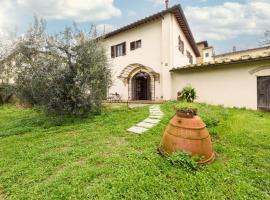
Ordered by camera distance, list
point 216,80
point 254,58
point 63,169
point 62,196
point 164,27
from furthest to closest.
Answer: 1. point 164,27
2. point 216,80
3. point 254,58
4. point 63,169
5. point 62,196

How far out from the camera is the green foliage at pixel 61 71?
7.70 m

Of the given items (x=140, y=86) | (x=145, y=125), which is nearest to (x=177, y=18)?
(x=140, y=86)

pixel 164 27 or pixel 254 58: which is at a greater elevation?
pixel 164 27

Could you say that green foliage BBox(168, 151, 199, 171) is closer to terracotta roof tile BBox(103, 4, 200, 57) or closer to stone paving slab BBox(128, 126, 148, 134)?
stone paving slab BBox(128, 126, 148, 134)

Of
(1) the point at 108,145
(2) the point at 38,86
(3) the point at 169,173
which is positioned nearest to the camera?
(3) the point at 169,173

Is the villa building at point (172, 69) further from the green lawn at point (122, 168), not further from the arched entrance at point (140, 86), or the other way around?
the green lawn at point (122, 168)

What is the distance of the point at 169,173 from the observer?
3686 millimetres

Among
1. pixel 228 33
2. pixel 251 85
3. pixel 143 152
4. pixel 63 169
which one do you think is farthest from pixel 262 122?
pixel 228 33

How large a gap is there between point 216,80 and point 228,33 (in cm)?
2815

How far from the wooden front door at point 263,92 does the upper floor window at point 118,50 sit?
10311mm

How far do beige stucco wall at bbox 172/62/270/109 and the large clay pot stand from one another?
7.70m

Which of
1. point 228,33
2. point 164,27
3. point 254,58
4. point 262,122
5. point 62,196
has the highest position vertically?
point 228,33

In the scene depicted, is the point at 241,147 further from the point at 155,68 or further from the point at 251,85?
the point at 155,68

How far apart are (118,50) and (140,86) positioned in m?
3.85
